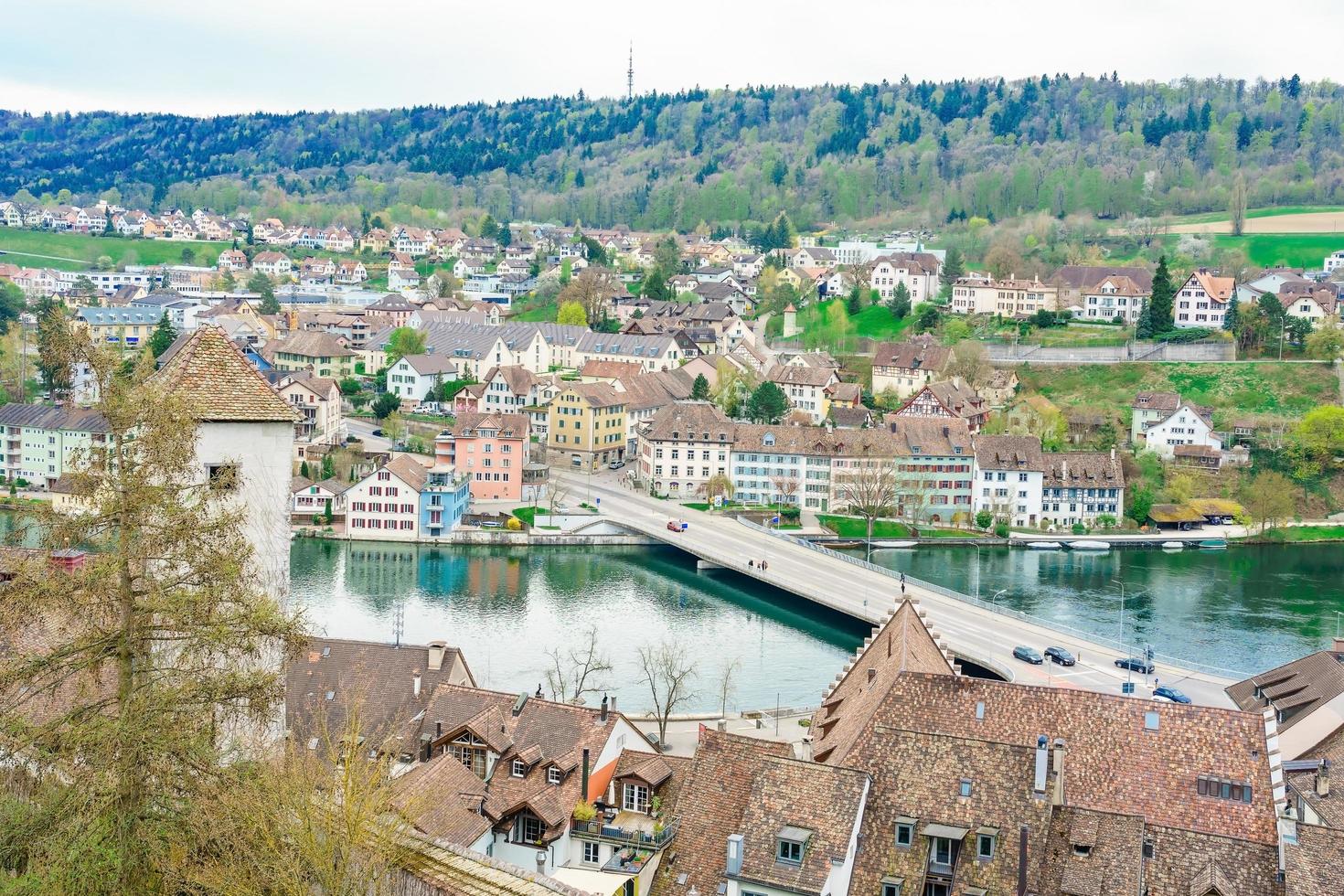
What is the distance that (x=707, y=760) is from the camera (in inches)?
640

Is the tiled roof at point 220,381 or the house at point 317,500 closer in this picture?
the tiled roof at point 220,381

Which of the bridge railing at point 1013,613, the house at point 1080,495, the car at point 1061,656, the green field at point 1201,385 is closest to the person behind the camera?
the car at point 1061,656

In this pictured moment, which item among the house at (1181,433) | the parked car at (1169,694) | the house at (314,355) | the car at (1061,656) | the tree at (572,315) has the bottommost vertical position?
the parked car at (1169,694)

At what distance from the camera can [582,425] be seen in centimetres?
6025

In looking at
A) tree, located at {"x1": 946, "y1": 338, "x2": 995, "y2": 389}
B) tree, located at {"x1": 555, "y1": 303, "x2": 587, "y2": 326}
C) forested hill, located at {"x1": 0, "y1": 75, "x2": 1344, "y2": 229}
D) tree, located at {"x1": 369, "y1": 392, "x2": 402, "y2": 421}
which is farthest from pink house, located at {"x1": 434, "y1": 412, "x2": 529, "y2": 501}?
forested hill, located at {"x1": 0, "y1": 75, "x2": 1344, "y2": 229}

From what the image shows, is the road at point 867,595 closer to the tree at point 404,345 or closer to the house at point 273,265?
the tree at point 404,345

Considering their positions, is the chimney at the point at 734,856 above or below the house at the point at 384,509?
above

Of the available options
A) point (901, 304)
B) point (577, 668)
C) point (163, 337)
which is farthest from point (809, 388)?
point (577, 668)

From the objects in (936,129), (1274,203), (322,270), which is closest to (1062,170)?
(1274,203)

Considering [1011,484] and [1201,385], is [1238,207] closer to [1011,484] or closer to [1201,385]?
[1201,385]

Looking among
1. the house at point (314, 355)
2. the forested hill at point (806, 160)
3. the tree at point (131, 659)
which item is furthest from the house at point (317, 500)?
the forested hill at point (806, 160)

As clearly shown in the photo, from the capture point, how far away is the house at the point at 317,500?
167 ft

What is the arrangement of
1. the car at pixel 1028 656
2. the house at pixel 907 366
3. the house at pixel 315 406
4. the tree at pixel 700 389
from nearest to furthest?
1. the car at pixel 1028 656
2. the house at pixel 315 406
3. the house at pixel 907 366
4. the tree at pixel 700 389

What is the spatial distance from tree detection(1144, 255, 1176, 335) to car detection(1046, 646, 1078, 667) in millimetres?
39815
